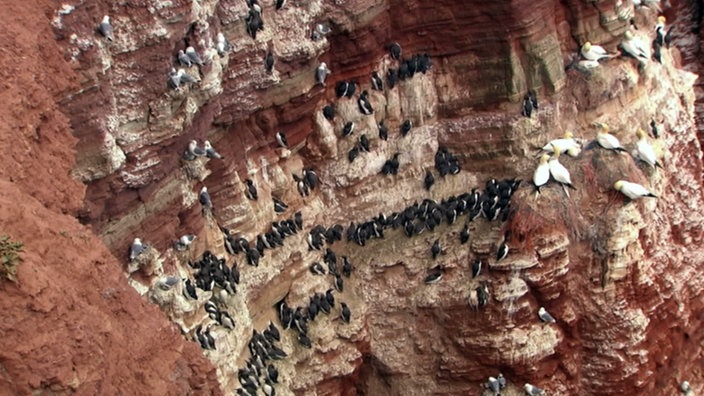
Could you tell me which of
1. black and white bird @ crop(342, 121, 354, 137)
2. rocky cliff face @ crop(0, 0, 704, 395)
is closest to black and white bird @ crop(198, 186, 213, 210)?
rocky cliff face @ crop(0, 0, 704, 395)

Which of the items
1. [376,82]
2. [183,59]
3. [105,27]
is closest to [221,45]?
[183,59]

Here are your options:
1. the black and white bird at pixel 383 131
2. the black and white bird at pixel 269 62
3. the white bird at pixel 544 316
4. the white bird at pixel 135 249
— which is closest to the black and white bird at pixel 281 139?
the black and white bird at pixel 269 62

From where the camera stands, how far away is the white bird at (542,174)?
21.0 metres

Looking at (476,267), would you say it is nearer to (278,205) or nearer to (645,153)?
(278,205)

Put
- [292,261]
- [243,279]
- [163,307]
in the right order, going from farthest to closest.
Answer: [292,261], [243,279], [163,307]

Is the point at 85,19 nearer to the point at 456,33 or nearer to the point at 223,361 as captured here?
the point at 223,361

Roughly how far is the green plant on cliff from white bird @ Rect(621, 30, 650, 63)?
16.9 meters

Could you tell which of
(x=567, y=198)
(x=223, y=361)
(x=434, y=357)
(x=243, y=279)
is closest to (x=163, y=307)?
(x=223, y=361)

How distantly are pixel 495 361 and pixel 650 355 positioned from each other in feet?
11.1

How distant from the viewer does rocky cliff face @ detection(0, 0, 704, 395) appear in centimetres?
1565

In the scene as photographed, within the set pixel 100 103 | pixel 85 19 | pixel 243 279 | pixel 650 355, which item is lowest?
pixel 650 355

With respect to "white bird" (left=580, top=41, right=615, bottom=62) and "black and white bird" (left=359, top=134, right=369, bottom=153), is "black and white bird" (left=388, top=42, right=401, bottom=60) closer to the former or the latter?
"black and white bird" (left=359, top=134, right=369, bottom=153)

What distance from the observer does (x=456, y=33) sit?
22.0 meters

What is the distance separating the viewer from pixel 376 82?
2158cm
